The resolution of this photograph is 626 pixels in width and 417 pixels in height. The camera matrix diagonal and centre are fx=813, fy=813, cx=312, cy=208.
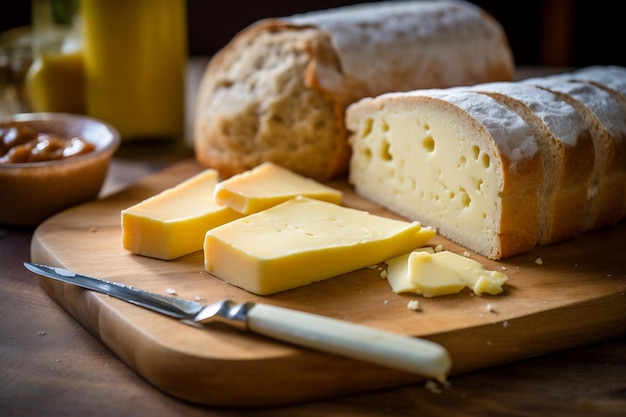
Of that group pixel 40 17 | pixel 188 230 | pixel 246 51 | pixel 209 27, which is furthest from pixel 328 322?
pixel 209 27

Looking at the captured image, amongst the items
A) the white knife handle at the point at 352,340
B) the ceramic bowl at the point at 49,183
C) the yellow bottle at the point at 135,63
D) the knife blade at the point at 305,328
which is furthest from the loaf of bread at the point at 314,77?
the white knife handle at the point at 352,340

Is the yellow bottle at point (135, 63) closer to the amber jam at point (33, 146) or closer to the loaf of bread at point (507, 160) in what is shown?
the amber jam at point (33, 146)

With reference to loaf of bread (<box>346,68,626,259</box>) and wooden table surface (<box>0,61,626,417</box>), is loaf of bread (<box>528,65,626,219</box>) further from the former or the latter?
wooden table surface (<box>0,61,626,417</box>)

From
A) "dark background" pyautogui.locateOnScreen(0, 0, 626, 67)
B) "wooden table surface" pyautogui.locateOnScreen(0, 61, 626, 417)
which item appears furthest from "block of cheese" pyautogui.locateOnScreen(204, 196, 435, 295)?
"dark background" pyautogui.locateOnScreen(0, 0, 626, 67)

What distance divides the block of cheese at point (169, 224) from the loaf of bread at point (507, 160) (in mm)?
697

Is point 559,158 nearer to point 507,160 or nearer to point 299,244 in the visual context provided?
point 507,160

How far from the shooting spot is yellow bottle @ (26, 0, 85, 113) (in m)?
3.93

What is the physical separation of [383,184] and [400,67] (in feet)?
2.27

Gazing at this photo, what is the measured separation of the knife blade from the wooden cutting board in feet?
0.11

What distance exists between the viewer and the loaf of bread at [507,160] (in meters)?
2.69

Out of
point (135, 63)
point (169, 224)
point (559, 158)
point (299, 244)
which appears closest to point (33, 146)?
point (135, 63)

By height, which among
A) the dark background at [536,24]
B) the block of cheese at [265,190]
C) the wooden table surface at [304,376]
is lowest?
the wooden table surface at [304,376]

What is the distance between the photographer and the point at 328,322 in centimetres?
198

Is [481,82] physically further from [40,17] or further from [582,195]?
[40,17]
